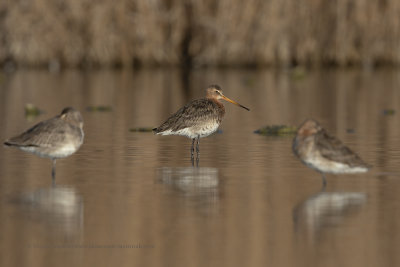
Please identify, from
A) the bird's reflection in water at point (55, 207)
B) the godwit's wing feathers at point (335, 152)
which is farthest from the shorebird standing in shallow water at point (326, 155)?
the bird's reflection in water at point (55, 207)

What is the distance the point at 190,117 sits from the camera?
42.3 feet

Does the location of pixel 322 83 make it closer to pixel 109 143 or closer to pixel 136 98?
pixel 136 98

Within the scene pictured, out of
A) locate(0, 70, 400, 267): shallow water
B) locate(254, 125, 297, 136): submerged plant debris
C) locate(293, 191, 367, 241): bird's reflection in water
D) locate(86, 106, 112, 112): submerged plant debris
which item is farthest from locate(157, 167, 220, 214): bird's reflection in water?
locate(86, 106, 112, 112): submerged plant debris

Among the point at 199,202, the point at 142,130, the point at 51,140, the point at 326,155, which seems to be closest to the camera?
the point at 199,202

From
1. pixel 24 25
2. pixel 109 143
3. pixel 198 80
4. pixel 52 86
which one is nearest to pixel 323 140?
pixel 109 143

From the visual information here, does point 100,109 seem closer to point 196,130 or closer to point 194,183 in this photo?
point 196,130

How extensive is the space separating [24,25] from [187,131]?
21.8 metres

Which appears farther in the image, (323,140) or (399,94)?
(399,94)

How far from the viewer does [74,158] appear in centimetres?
1252

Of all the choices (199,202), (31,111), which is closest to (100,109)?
(31,111)

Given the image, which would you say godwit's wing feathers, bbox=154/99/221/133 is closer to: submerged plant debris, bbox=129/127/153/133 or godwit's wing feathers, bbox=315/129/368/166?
submerged plant debris, bbox=129/127/153/133

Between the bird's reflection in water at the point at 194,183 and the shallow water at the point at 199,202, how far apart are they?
13 mm

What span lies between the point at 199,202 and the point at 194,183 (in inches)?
49.2

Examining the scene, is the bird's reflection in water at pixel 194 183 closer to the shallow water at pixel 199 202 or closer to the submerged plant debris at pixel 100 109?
the shallow water at pixel 199 202
